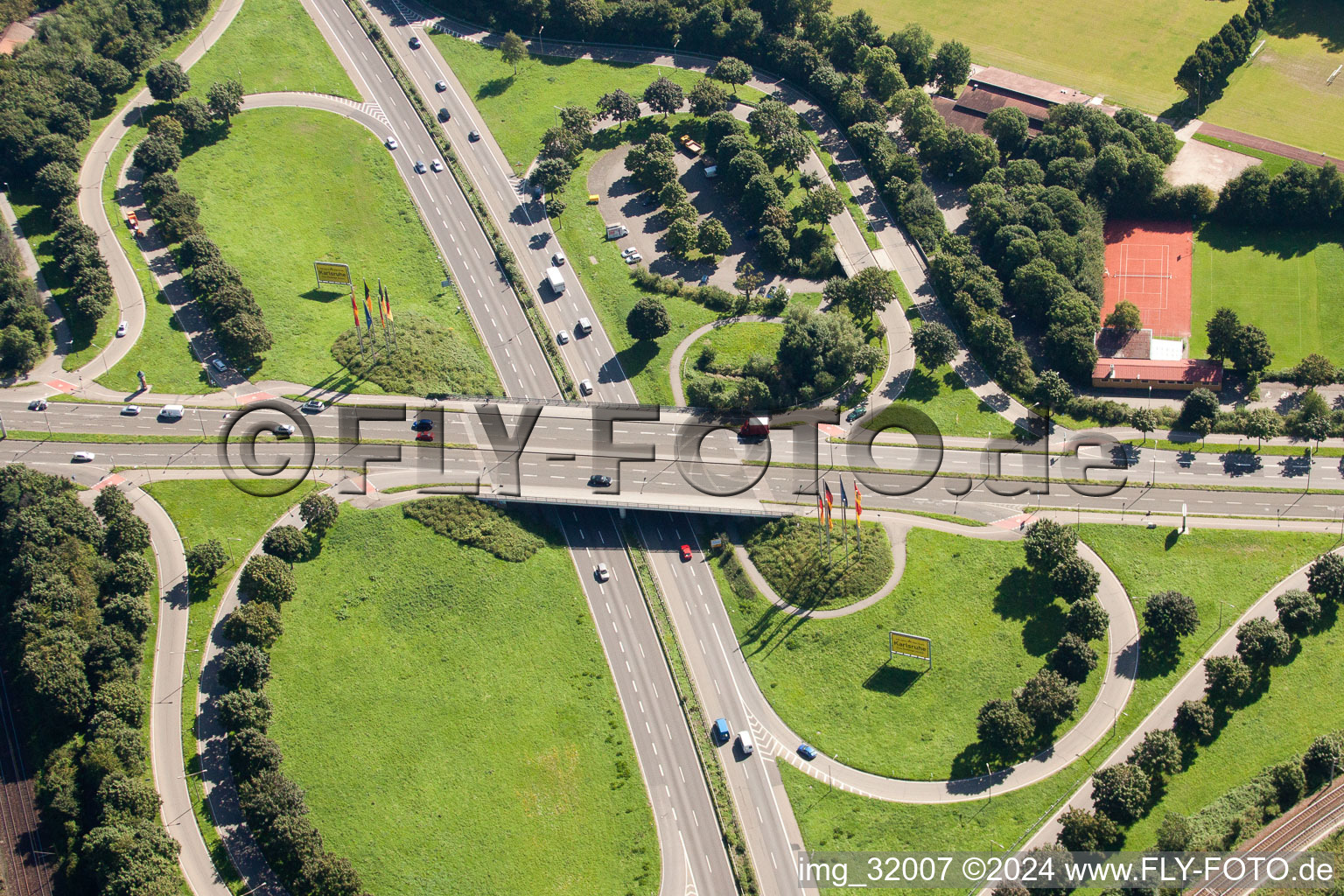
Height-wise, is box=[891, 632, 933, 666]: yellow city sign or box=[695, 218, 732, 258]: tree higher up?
box=[695, 218, 732, 258]: tree

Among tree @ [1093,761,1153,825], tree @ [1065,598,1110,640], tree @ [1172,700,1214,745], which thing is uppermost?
tree @ [1065,598,1110,640]

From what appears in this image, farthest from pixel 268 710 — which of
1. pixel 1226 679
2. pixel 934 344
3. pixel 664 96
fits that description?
pixel 664 96

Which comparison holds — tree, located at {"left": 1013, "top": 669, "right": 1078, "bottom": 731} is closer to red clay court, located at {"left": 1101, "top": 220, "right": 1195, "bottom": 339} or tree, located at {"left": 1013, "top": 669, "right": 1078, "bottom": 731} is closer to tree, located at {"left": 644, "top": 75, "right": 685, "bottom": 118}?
red clay court, located at {"left": 1101, "top": 220, "right": 1195, "bottom": 339}

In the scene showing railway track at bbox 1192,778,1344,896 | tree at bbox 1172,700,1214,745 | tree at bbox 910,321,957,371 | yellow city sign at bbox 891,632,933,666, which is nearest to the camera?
railway track at bbox 1192,778,1344,896

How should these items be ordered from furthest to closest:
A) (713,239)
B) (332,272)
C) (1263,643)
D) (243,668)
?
(713,239), (332,272), (1263,643), (243,668)

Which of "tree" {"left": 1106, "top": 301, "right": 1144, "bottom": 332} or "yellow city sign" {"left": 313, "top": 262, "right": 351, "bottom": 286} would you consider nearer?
"yellow city sign" {"left": 313, "top": 262, "right": 351, "bottom": 286}

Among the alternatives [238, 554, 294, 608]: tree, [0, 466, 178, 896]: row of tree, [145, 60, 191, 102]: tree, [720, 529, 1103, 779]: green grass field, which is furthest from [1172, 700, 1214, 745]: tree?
[145, 60, 191, 102]: tree

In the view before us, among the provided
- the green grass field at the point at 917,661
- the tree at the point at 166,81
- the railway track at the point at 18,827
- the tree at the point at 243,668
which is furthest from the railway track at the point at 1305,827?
the tree at the point at 166,81

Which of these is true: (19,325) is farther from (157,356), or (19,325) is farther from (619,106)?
(619,106)
